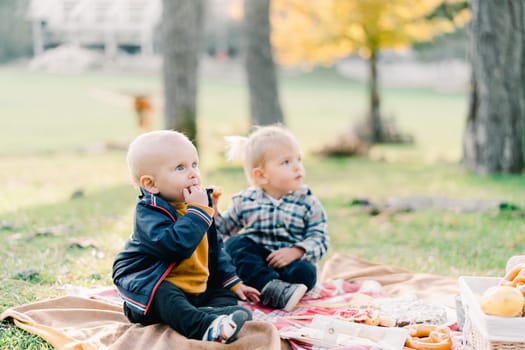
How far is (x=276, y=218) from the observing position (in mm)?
4242

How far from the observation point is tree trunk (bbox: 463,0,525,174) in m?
8.38

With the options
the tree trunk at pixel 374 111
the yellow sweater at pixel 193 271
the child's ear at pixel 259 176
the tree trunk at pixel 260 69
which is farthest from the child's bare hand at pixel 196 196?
the tree trunk at pixel 374 111

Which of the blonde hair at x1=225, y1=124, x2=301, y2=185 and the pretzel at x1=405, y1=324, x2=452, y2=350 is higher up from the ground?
the blonde hair at x1=225, y1=124, x2=301, y2=185

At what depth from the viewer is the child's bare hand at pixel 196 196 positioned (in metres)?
3.35

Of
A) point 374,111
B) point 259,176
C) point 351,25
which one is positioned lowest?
point 374,111

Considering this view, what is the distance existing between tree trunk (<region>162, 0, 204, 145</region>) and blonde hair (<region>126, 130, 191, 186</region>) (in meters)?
5.91

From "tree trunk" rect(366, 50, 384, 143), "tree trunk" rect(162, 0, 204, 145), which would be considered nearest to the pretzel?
"tree trunk" rect(162, 0, 204, 145)

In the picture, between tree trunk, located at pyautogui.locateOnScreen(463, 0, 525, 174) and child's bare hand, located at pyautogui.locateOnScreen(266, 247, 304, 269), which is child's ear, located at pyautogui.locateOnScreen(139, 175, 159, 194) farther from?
tree trunk, located at pyautogui.locateOnScreen(463, 0, 525, 174)

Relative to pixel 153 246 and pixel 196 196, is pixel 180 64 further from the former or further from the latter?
pixel 153 246

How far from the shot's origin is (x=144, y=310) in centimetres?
326

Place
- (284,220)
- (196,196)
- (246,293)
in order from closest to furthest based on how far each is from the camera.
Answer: (196,196) < (246,293) < (284,220)

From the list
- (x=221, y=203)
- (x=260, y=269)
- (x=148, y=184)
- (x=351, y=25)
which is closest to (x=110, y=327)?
(x=148, y=184)

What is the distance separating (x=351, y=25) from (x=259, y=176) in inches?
420

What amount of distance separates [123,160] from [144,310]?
9156 millimetres
